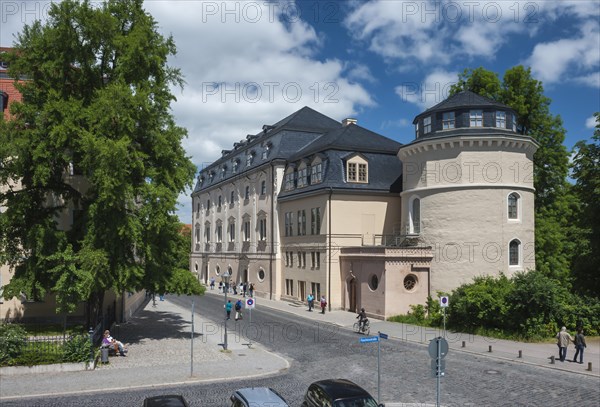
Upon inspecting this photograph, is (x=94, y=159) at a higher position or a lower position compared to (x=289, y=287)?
higher

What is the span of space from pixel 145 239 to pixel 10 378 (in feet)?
27.9

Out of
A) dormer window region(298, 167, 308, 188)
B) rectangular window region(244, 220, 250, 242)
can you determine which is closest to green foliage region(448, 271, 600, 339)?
dormer window region(298, 167, 308, 188)

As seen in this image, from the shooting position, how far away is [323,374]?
20.8 m

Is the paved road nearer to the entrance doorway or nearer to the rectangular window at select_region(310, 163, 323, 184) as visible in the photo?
the entrance doorway

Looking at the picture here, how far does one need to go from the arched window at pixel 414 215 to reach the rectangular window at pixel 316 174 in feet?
25.6

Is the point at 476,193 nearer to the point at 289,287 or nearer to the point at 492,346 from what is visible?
the point at 492,346

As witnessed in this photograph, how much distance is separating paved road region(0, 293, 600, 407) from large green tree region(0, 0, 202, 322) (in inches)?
162

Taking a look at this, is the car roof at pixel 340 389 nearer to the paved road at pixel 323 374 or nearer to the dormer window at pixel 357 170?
the paved road at pixel 323 374

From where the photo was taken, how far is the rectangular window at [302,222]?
4650 centimetres

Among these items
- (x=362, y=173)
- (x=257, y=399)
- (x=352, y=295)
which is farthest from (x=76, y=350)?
(x=362, y=173)

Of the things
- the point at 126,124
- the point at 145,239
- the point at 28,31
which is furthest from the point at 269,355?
the point at 28,31

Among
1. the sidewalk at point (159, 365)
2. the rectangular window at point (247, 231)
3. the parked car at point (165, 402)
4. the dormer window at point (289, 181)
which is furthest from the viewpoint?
the rectangular window at point (247, 231)

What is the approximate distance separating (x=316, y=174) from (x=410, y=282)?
12530 millimetres

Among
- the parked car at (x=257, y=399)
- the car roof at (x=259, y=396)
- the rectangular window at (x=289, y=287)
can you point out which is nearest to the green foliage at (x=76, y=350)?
the parked car at (x=257, y=399)
